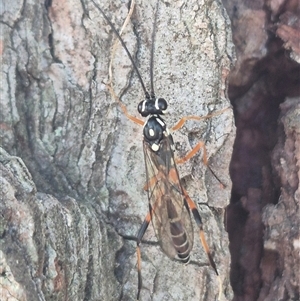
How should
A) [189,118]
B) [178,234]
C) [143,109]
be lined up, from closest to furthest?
[178,234]
[189,118]
[143,109]

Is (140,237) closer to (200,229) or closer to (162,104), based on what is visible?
(200,229)

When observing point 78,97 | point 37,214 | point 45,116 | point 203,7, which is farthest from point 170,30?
point 37,214

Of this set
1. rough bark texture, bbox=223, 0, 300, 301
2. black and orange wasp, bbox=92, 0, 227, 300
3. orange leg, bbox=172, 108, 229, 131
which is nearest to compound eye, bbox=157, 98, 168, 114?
black and orange wasp, bbox=92, 0, 227, 300

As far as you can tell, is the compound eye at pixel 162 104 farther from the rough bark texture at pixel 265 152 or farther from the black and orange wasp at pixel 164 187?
the rough bark texture at pixel 265 152

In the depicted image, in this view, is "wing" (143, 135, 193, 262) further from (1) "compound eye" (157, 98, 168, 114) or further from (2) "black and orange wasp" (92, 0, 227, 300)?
(1) "compound eye" (157, 98, 168, 114)

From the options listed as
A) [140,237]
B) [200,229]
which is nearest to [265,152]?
[200,229]

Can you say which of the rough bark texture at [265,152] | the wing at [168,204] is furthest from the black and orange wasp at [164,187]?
the rough bark texture at [265,152]
